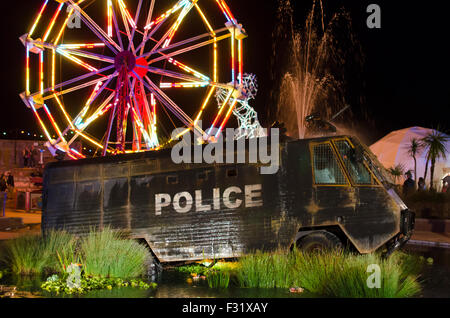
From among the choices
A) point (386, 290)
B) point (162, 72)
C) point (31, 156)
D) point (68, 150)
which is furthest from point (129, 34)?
point (31, 156)

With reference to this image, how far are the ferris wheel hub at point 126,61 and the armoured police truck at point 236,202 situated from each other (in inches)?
331

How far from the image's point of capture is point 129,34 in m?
19.6

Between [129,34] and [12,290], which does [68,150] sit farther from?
[12,290]

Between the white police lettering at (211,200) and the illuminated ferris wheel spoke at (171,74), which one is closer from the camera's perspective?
the white police lettering at (211,200)

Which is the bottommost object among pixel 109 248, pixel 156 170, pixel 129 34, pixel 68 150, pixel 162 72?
pixel 109 248

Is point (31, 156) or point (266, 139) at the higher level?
point (31, 156)

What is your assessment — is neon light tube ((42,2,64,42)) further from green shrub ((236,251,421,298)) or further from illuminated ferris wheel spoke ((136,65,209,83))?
green shrub ((236,251,421,298))

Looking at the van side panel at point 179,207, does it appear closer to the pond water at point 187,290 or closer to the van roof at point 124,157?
the van roof at point 124,157

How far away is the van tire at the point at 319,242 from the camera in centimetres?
902

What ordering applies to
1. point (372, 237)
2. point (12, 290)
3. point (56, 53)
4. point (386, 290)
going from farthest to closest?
1. point (56, 53)
2. point (372, 237)
3. point (12, 290)
4. point (386, 290)

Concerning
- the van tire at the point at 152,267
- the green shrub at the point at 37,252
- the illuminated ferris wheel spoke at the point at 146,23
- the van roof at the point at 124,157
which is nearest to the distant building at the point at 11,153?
the illuminated ferris wheel spoke at the point at 146,23

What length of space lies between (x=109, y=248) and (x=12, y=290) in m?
1.80

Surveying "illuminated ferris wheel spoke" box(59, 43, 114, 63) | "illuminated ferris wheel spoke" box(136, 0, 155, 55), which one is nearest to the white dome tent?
"illuminated ferris wheel spoke" box(136, 0, 155, 55)

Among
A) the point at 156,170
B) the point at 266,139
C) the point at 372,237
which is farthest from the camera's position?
the point at 156,170
